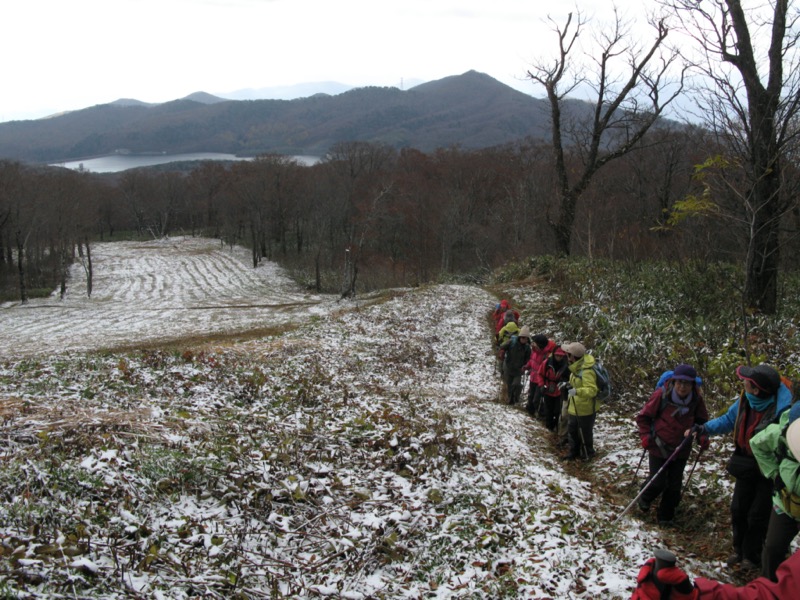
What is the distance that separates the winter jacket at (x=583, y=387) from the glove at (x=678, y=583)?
473 cm

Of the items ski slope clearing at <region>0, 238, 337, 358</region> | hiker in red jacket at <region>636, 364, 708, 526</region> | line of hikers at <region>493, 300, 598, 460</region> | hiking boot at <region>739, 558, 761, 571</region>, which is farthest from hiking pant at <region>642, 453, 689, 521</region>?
ski slope clearing at <region>0, 238, 337, 358</region>

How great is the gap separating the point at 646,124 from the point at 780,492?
771 inches

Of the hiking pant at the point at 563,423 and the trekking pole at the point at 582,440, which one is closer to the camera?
the trekking pole at the point at 582,440

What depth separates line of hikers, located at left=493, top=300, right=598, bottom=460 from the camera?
7.40 m

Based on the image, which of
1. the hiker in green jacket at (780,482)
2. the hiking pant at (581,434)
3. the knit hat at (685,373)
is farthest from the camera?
the hiking pant at (581,434)

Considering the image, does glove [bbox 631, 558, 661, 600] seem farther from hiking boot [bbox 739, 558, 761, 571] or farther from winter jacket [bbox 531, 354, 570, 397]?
winter jacket [bbox 531, 354, 570, 397]

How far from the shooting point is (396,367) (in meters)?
14.1

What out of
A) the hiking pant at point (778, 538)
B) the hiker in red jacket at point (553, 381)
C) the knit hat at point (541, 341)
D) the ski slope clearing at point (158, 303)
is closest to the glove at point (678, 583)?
the hiking pant at point (778, 538)

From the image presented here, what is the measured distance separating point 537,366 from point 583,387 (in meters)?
2.06

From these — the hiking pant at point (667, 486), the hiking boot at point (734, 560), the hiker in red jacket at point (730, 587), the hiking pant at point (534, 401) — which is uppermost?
the hiker in red jacket at point (730, 587)

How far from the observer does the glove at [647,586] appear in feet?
9.14

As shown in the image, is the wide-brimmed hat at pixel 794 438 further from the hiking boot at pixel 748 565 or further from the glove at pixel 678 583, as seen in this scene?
the hiking boot at pixel 748 565

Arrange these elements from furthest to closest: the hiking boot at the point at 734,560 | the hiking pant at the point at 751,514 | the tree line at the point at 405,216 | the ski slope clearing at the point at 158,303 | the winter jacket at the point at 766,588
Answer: the tree line at the point at 405,216
the ski slope clearing at the point at 158,303
the hiking boot at the point at 734,560
the hiking pant at the point at 751,514
the winter jacket at the point at 766,588

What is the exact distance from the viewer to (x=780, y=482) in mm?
4000
